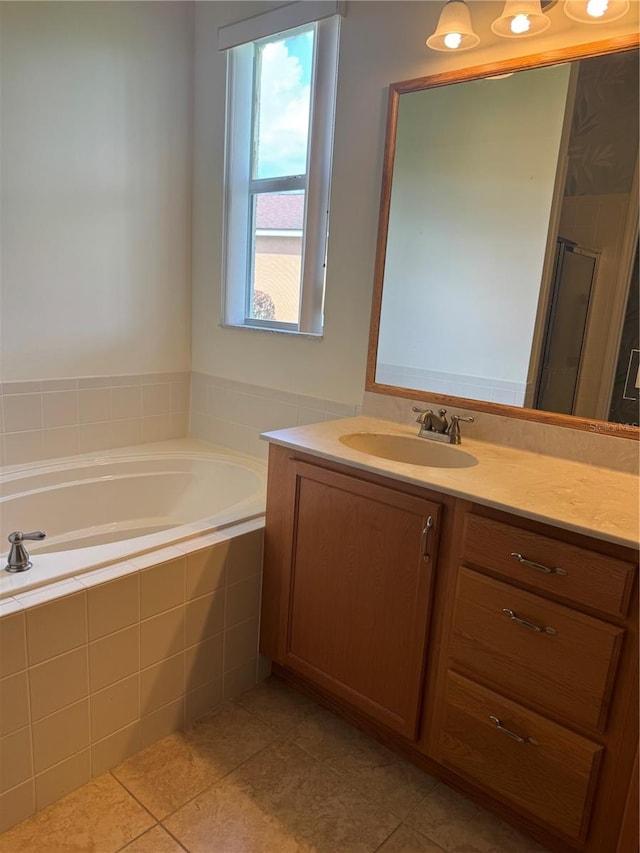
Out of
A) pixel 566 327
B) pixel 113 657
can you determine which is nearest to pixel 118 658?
pixel 113 657

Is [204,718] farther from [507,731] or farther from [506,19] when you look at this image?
[506,19]

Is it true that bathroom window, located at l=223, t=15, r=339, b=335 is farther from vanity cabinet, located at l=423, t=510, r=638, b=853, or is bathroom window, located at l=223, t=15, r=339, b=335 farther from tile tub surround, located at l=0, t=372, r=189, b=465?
vanity cabinet, located at l=423, t=510, r=638, b=853

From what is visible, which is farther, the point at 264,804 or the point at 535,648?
the point at 264,804

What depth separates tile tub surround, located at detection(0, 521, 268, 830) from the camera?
142cm

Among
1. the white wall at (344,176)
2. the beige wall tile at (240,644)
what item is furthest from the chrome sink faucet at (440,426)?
the beige wall tile at (240,644)

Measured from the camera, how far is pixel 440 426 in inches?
74.8

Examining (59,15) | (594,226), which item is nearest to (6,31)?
(59,15)

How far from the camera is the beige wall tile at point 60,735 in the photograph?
4.80 feet

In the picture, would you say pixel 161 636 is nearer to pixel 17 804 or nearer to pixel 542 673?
pixel 17 804

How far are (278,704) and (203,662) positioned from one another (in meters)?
0.31

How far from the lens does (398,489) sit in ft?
5.09

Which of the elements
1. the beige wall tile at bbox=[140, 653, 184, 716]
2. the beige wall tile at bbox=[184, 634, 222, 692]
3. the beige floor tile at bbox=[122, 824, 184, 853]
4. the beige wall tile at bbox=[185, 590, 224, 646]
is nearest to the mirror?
the beige wall tile at bbox=[185, 590, 224, 646]

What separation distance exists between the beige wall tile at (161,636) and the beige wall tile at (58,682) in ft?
0.57

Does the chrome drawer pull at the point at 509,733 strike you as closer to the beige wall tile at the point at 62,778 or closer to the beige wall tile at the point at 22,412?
the beige wall tile at the point at 62,778
